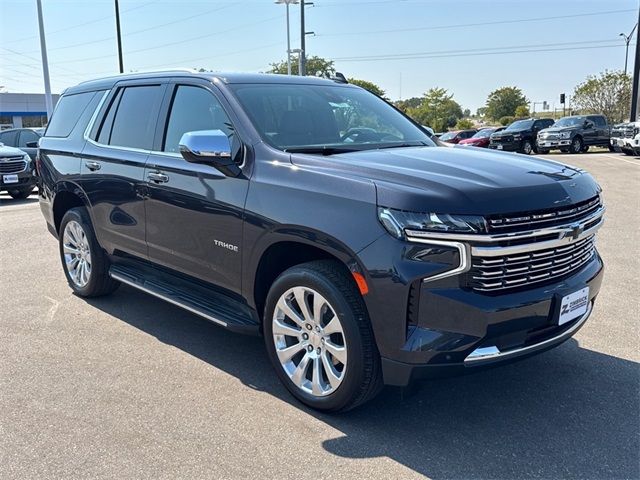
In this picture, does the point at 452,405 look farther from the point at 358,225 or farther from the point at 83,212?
the point at 83,212

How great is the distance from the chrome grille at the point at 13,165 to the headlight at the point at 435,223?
13.4 meters

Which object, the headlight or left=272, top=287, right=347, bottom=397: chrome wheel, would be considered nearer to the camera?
the headlight

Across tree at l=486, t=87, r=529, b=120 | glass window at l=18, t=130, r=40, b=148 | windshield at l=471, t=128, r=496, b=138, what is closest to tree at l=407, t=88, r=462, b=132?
tree at l=486, t=87, r=529, b=120

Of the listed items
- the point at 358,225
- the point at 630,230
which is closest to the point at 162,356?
the point at 358,225

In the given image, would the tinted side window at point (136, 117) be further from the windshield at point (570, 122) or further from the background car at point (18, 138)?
the windshield at point (570, 122)

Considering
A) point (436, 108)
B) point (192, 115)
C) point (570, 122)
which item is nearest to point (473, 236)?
point (192, 115)

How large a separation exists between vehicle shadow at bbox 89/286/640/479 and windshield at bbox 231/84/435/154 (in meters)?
1.58

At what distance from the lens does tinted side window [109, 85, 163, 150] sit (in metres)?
4.69

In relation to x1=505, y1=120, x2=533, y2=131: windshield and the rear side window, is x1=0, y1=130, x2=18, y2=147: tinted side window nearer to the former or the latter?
the rear side window

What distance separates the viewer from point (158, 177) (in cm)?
438

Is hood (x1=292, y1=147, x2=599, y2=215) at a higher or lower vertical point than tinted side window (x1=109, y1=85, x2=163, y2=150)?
lower

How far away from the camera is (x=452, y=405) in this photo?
3.55 metres

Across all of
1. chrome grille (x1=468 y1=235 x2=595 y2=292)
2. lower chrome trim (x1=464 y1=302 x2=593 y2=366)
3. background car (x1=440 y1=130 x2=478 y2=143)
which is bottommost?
lower chrome trim (x1=464 y1=302 x2=593 y2=366)

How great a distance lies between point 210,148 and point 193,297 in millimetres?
1170
